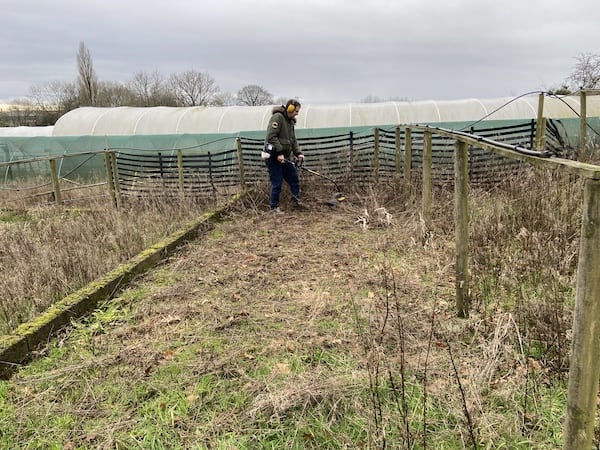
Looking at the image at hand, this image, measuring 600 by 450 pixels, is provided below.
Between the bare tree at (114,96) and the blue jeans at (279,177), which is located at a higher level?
the bare tree at (114,96)

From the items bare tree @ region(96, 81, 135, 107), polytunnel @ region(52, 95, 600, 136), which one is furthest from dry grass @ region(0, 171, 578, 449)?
bare tree @ region(96, 81, 135, 107)

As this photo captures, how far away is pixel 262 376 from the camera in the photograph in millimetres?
2602

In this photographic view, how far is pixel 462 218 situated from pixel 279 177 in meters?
4.29

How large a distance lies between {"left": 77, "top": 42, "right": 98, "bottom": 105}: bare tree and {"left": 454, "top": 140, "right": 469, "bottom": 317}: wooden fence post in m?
38.6

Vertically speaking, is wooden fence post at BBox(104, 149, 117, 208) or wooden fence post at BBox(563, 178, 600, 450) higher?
wooden fence post at BBox(104, 149, 117, 208)

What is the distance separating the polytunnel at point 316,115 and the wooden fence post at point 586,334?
46.4 feet

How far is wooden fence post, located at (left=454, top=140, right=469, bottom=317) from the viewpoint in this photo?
3.00 meters

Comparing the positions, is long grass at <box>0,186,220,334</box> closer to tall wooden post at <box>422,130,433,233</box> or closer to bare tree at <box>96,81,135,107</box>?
tall wooden post at <box>422,130,433,233</box>

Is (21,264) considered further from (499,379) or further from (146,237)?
(499,379)

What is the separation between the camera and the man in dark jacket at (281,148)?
6.74 metres

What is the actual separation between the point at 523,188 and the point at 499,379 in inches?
128

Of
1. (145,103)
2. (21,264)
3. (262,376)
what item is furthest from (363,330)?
(145,103)

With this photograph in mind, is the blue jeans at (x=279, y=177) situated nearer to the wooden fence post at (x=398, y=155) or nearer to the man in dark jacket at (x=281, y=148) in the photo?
the man in dark jacket at (x=281, y=148)

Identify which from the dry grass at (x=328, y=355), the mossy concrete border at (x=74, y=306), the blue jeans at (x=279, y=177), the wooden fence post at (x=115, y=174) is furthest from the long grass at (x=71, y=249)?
the blue jeans at (x=279, y=177)
